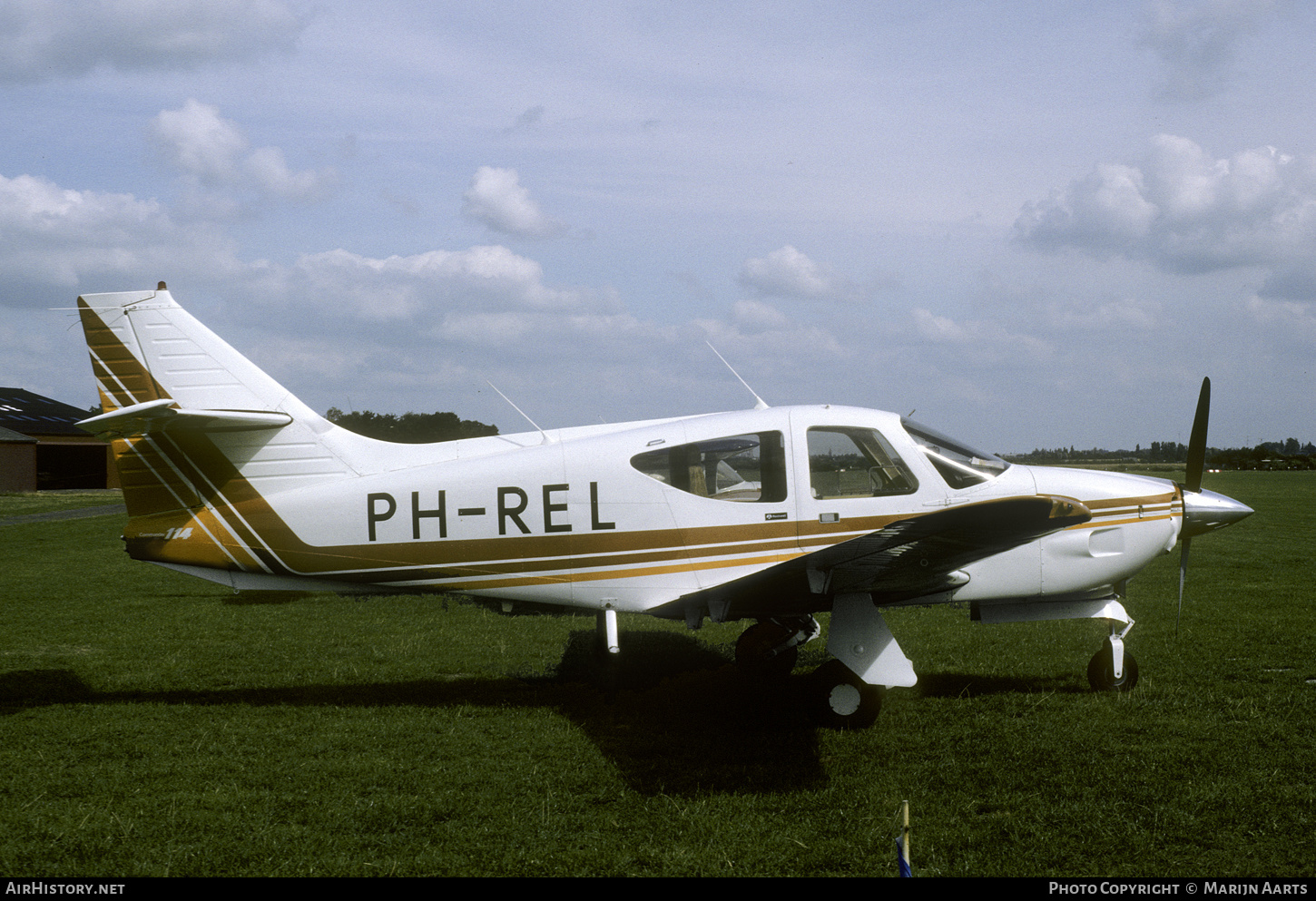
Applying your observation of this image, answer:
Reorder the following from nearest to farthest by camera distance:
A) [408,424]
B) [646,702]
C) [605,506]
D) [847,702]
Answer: [847,702]
[605,506]
[646,702]
[408,424]

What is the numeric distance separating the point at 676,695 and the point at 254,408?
4.38 meters

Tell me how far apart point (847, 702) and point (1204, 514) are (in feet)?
11.9

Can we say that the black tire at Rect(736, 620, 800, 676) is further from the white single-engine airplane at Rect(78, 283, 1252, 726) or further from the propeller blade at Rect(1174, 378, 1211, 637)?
the propeller blade at Rect(1174, 378, 1211, 637)

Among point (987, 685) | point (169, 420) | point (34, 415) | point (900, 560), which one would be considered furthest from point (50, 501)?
point (900, 560)

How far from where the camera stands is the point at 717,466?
6.97 metres

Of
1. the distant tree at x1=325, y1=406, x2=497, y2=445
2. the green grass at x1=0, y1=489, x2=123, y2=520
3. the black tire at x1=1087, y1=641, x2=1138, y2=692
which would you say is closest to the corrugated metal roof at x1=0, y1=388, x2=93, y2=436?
the green grass at x1=0, y1=489, x2=123, y2=520

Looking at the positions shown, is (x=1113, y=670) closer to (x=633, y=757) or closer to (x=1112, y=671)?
(x=1112, y=671)

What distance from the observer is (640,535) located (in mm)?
6934

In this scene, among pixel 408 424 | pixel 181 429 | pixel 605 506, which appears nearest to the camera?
pixel 605 506

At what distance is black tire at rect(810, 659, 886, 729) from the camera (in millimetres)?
6504

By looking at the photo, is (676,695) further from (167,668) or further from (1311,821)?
(167,668)

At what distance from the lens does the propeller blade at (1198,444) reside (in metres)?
7.67

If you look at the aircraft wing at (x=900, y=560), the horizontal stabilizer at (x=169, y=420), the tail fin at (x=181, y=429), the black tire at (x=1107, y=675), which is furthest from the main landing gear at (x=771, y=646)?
the horizontal stabilizer at (x=169, y=420)
